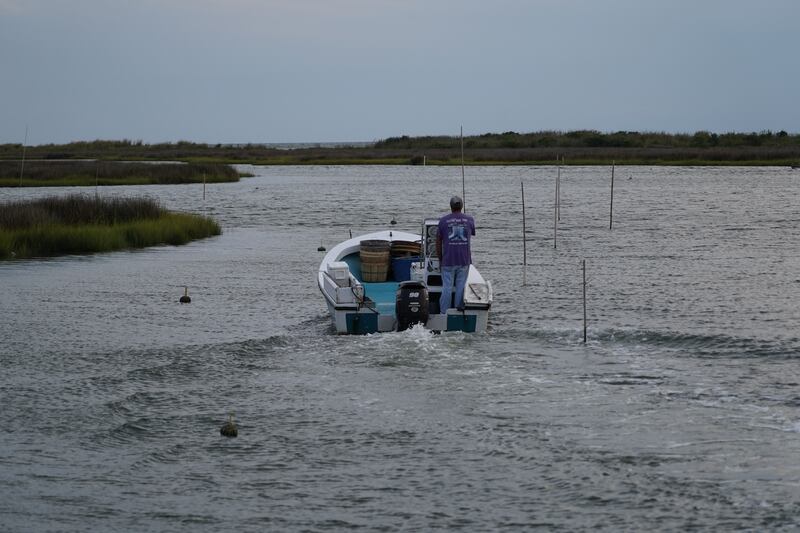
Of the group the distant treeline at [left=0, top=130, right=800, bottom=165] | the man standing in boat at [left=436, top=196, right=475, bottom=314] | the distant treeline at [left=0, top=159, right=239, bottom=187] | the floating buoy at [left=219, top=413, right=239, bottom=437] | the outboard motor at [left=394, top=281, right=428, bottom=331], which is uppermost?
the distant treeline at [left=0, top=130, right=800, bottom=165]

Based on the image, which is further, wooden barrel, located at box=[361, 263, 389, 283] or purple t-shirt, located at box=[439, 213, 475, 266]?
wooden barrel, located at box=[361, 263, 389, 283]

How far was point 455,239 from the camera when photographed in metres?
17.0

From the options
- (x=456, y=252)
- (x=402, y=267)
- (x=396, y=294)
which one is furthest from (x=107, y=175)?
(x=396, y=294)

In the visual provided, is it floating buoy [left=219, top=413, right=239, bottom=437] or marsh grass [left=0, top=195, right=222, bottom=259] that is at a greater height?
marsh grass [left=0, top=195, right=222, bottom=259]

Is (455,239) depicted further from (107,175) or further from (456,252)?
(107,175)

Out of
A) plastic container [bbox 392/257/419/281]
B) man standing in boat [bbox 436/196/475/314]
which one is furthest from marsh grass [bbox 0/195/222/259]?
man standing in boat [bbox 436/196/475/314]

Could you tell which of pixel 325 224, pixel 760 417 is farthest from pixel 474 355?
pixel 325 224

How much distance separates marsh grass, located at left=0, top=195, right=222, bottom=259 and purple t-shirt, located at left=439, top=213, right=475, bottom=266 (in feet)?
54.3

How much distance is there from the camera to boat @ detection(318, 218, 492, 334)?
53.8 feet

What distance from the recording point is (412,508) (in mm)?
9570

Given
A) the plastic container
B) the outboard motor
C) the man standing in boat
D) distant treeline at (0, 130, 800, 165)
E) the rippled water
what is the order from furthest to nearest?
distant treeline at (0, 130, 800, 165) < the plastic container < the man standing in boat < the outboard motor < the rippled water

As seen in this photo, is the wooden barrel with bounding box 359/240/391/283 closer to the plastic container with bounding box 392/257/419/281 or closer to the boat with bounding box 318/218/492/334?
the boat with bounding box 318/218/492/334

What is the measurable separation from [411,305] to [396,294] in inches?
19.3

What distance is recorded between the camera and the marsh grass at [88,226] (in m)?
30.4
